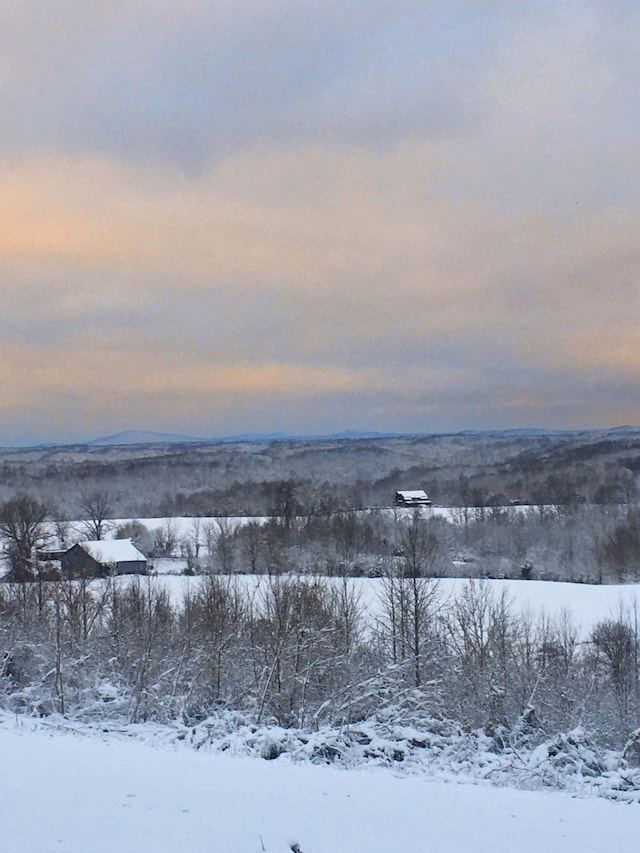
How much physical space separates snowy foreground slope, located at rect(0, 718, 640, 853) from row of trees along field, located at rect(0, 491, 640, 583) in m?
33.4

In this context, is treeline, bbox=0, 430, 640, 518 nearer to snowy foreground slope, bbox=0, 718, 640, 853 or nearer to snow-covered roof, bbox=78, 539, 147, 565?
snow-covered roof, bbox=78, 539, 147, 565

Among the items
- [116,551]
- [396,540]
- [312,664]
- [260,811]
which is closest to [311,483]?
[396,540]

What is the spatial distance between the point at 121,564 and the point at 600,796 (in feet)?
130

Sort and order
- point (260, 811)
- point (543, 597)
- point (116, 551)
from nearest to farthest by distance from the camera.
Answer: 1. point (260, 811)
2. point (543, 597)
3. point (116, 551)

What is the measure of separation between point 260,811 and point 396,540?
162 ft

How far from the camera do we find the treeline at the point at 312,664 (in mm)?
13586

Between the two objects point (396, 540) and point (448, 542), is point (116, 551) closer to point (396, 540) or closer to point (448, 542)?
point (396, 540)

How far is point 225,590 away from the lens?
24906 millimetres

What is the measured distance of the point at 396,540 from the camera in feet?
182

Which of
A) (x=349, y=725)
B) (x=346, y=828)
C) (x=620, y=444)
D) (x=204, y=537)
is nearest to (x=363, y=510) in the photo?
(x=204, y=537)

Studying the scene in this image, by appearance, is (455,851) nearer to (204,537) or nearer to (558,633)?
(558,633)

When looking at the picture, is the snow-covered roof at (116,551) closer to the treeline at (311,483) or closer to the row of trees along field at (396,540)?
the row of trees along field at (396,540)

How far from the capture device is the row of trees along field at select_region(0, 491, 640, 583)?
5062 cm

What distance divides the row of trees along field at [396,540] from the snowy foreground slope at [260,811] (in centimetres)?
3338
